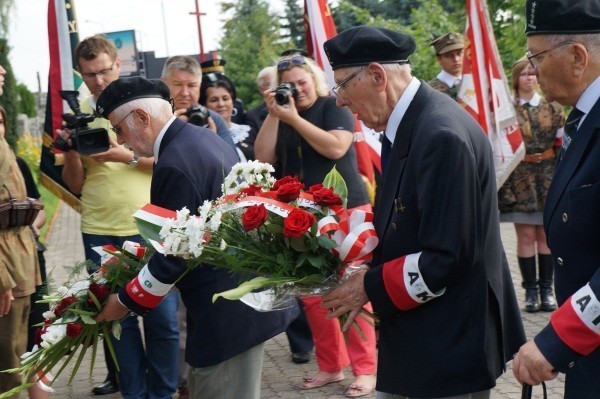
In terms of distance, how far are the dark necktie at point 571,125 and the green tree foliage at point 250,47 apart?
29.2 metres

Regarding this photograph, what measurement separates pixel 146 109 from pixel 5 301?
1595 millimetres

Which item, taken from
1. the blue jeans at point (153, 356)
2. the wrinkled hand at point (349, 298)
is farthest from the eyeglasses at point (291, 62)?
the wrinkled hand at point (349, 298)

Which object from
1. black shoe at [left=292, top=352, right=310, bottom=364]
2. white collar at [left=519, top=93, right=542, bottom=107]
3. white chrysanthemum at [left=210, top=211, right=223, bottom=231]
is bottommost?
black shoe at [left=292, top=352, right=310, bottom=364]

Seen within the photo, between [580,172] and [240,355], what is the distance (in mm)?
1834

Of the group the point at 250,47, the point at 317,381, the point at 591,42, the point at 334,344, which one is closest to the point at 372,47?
→ the point at 591,42

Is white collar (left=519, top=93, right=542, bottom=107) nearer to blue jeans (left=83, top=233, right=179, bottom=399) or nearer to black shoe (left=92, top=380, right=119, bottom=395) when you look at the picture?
blue jeans (left=83, top=233, right=179, bottom=399)

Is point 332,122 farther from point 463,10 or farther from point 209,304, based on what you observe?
point 463,10

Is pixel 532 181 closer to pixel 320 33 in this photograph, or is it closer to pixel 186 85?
pixel 320 33

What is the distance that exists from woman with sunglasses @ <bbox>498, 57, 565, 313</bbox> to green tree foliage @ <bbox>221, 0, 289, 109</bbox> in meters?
23.9

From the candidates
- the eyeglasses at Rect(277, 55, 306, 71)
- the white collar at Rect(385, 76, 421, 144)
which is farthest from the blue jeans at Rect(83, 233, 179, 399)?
the white collar at Rect(385, 76, 421, 144)

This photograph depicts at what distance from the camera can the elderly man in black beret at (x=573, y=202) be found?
2598 millimetres

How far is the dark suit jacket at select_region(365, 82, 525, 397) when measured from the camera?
2.95 metres

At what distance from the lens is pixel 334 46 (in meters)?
3.28

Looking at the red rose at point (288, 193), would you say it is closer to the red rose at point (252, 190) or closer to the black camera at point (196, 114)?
the red rose at point (252, 190)
